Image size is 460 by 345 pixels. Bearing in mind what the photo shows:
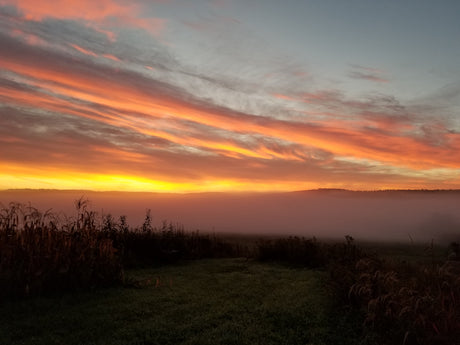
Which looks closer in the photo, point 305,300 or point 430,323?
point 430,323

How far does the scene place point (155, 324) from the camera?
6602 millimetres

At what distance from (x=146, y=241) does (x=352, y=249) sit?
312 inches

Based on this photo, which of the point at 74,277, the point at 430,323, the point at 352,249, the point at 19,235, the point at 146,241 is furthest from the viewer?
the point at 146,241

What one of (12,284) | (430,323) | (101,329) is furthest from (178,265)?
(430,323)

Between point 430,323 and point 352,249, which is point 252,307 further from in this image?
point 352,249

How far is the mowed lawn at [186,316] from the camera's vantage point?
19.9 feet

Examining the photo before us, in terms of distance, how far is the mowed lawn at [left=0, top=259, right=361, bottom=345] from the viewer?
6.06 metres

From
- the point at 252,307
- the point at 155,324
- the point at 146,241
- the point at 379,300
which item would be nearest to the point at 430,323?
the point at 379,300

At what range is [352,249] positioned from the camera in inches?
453

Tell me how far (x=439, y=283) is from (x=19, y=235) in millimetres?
9839

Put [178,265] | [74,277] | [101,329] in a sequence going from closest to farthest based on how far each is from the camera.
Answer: [101,329] → [74,277] → [178,265]

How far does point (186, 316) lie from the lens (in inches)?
278

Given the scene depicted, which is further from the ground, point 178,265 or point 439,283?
point 439,283

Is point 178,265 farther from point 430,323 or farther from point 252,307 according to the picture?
point 430,323
